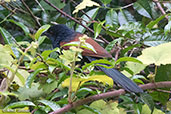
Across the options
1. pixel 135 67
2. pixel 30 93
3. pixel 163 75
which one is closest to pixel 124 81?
pixel 135 67

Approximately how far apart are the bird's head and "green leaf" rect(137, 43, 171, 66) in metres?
1.66

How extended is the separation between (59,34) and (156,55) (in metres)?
1.82

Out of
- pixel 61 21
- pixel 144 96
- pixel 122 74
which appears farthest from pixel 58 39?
pixel 144 96

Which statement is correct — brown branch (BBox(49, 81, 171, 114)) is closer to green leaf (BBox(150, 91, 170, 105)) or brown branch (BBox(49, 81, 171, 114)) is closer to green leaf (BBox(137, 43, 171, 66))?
green leaf (BBox(137, 43, 171, 66))

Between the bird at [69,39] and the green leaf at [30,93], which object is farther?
the bird at [69,39]

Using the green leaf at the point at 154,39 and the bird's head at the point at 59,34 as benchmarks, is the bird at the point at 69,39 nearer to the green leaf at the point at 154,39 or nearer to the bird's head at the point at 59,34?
the bird's head at the point at 59,34

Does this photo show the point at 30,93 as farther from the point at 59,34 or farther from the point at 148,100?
the point at 59,34

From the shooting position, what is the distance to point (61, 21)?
2.93 meters

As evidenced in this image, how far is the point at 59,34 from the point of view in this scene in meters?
3.12

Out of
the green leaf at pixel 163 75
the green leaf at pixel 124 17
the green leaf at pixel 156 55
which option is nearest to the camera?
the green leaf at pixel 156 55

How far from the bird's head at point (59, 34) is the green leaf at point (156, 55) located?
1663mm

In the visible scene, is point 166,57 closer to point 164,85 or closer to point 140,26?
point 164,85

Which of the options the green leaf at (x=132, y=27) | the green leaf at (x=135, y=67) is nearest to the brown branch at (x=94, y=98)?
the green leaf at (x=135, y=67)

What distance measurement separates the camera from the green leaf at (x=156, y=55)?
1.40 metres
